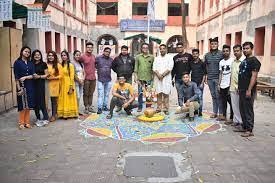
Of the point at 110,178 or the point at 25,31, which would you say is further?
the point at 25,31

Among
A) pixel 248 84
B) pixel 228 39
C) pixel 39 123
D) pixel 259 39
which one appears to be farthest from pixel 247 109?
pixel 228 39

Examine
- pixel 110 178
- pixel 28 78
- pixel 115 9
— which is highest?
pixel 115 9

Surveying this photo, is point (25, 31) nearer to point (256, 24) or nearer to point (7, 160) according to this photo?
point (7, 160)

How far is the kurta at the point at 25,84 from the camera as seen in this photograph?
21.4 feet

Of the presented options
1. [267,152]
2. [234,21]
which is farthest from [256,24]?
[267,152]

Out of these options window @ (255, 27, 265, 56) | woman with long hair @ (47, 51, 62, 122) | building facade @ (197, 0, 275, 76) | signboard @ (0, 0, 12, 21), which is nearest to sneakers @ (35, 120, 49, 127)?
woman with long hair @ (47, 51, 62, 122)

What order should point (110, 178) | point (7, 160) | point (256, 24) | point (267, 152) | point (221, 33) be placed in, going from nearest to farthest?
point (110, 178)
point (7, 160)
point (267, 152)
point (256, 24)
point (221, 33)

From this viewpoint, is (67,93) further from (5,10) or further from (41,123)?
(5,10)

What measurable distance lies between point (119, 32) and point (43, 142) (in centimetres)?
2677

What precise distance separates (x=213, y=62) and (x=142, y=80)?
6.42 ft

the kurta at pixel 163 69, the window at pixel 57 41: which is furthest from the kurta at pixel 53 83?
the window at pixel 57 41

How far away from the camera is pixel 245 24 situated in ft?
54.9

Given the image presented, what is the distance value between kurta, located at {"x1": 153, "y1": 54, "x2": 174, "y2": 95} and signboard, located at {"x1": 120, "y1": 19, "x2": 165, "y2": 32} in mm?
23953

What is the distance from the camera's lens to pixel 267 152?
5.21 meters
